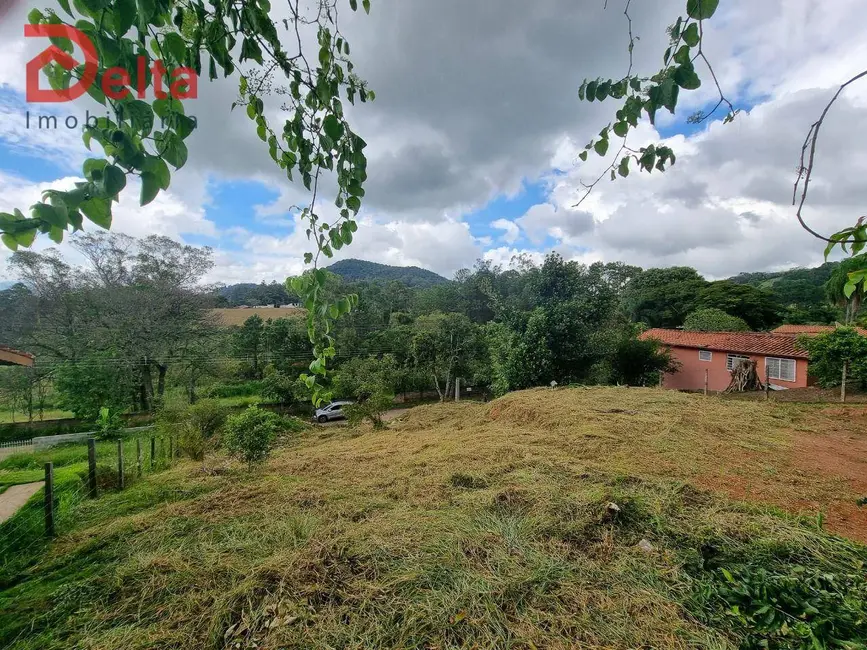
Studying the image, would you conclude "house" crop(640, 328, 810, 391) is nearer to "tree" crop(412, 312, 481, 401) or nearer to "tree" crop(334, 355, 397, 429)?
"tree" crop(412, 312, 481, 401)

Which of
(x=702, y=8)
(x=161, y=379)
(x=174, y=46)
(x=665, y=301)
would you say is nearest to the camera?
(x=174, y=46)

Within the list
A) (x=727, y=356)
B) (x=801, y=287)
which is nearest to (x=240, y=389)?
(x=727, y=356)

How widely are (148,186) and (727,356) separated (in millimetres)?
16552

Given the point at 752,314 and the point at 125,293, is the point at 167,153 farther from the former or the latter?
the point at 752,314

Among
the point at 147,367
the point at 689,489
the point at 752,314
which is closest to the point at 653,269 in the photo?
the point at 752,314

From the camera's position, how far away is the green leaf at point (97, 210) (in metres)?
0.44

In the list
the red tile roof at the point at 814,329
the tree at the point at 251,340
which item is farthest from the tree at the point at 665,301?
the tree at the point at 251,340

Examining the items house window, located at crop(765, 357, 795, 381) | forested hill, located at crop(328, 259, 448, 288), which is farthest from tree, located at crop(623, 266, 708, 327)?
forested hill, located at crop(328, 259, 448, 288)

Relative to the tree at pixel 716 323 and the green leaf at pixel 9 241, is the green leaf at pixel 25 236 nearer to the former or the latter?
the green leaf at pixel 9 241

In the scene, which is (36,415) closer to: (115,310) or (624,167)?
(115,310)

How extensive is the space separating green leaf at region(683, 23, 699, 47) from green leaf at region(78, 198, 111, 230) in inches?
40.9

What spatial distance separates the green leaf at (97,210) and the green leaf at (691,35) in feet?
3.41

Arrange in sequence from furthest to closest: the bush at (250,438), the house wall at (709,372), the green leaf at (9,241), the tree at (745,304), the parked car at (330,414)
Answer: the tree at (745,304) → the parked car at (330,414) → the house wall at (709,372) → the bush at (250,438) → the green leaf at (9,241)

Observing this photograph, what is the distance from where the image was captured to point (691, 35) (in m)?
0.71
